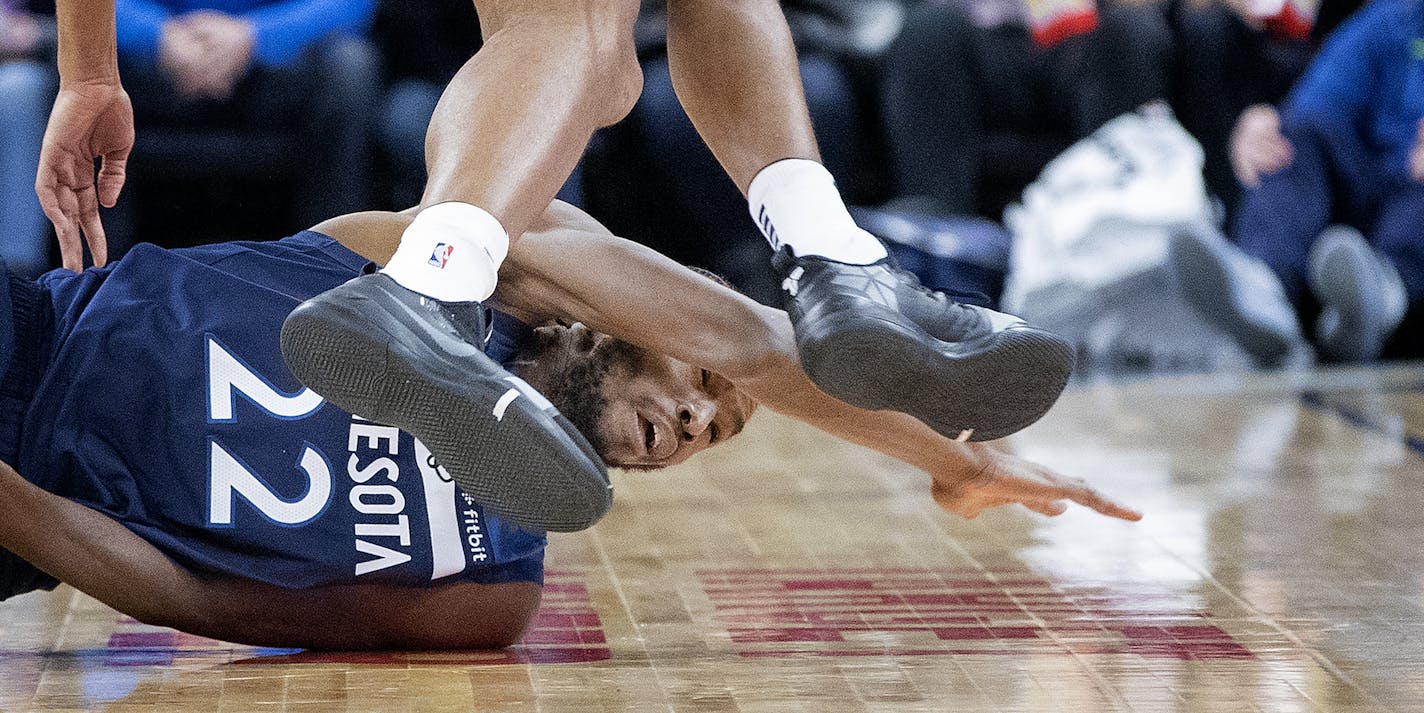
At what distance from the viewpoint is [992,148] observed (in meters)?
5.30

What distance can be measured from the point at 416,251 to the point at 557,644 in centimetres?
57

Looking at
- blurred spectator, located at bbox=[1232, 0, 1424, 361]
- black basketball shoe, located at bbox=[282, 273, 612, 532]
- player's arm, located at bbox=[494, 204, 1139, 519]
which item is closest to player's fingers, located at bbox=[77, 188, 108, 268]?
player's arm, located at bbox=[494, 204, 1139, 519]

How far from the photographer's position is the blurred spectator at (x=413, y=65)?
14.3 feet

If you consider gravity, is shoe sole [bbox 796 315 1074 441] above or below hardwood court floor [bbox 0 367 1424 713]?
above

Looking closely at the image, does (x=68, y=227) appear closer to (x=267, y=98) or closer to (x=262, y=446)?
(x=262, y=446)

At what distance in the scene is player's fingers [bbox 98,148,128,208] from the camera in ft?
6.67

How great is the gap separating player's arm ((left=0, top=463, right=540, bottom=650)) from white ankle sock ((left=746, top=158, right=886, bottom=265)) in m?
0.49

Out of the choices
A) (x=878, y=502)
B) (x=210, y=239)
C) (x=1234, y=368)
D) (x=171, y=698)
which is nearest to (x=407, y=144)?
(x=210, y=239)

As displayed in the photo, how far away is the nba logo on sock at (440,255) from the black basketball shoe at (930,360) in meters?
0.33

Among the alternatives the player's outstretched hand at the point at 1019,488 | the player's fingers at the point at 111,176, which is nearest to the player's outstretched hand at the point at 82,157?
the player's fingers at the point at 111,176

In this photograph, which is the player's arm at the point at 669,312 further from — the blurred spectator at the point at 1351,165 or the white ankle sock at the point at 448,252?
the blurred spectator at the point at 1351,165

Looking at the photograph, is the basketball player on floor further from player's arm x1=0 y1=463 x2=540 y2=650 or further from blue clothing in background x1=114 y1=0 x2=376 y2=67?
blue clothing in background x1=114 y1=0 x2=376 y2=67

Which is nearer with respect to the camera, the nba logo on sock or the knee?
the nba logo on sock

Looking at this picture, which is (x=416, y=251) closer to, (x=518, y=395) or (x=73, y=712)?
(x=518, y=395)
